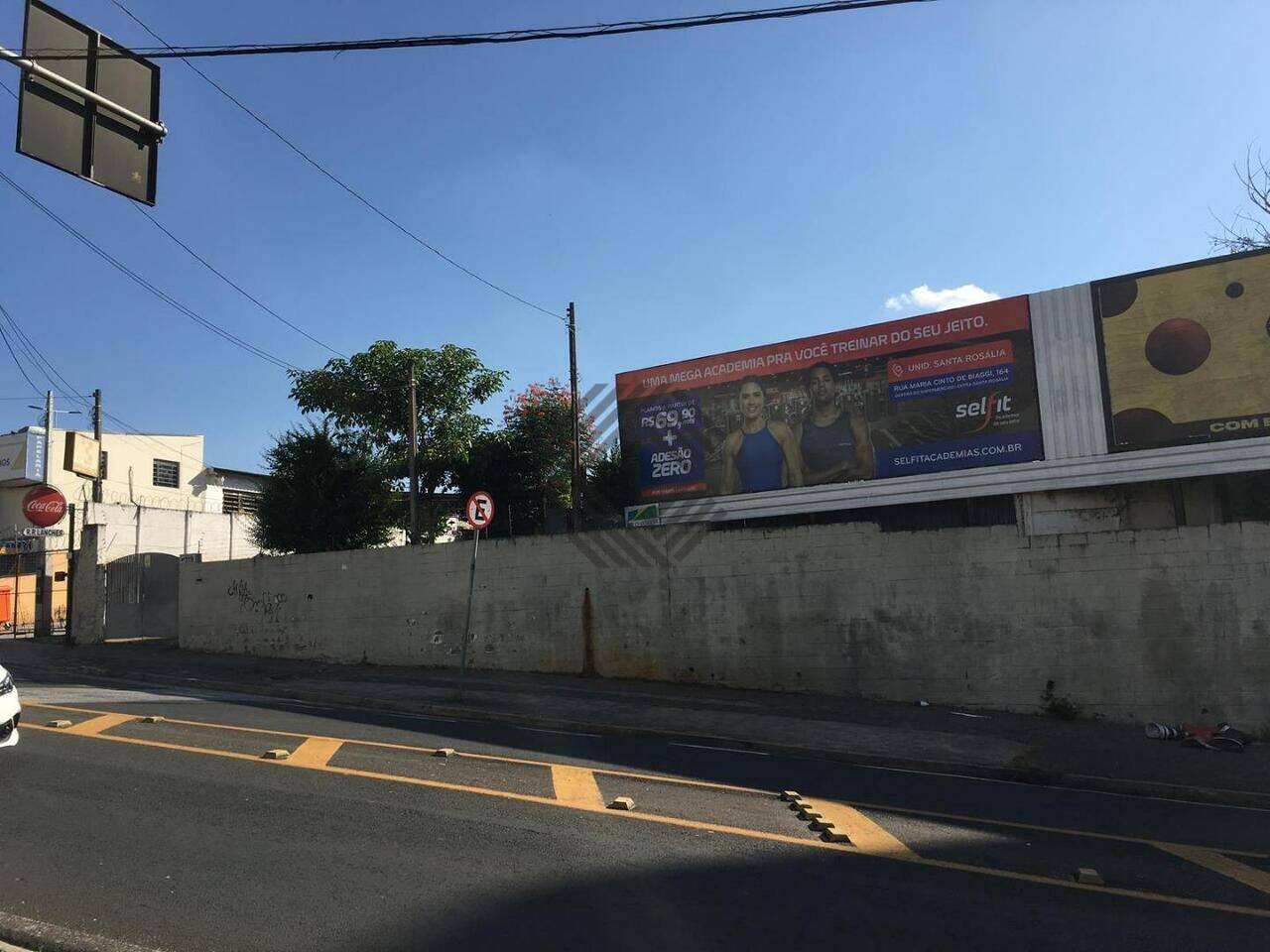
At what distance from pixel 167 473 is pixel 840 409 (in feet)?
120

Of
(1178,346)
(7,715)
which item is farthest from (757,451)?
(7,715)

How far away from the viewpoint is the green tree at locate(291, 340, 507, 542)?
26875mm

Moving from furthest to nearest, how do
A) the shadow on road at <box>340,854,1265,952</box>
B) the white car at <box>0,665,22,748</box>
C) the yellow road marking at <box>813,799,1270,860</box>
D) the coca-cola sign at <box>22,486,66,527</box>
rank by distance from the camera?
1. the coca-cola sign at <box>22,486,66,527</box>
2. the white car at <box>0,665,22,748</box>
3. the yellow road marking at <box>813,799,1270,860</box>
4. the shadow on road at <box>340,854,1265,952</box>

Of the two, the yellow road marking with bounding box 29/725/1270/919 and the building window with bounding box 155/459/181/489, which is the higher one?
the building window with bounding box 155/459/181/489

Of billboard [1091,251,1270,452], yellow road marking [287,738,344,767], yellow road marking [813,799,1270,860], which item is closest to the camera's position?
yellow road marking [813,799,1270,860]

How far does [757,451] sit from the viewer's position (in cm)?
1973

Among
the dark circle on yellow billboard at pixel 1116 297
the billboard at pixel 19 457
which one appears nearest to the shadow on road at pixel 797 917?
the dark circle on yellow billboard at pixel 1116 297

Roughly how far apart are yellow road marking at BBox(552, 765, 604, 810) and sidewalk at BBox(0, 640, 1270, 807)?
2886mm

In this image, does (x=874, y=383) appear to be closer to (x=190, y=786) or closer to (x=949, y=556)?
(x=949, y=556)

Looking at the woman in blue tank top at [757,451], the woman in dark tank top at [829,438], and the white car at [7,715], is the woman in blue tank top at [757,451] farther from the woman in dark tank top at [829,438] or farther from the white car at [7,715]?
the white car at [7,715]

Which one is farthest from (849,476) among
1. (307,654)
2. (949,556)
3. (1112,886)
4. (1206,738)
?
(1112,886)

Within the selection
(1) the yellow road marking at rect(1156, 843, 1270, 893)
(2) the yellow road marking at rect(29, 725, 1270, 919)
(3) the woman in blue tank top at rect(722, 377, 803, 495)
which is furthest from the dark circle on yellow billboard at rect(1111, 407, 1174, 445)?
(2) the yellow road marking at rect(29, 725, 1270, 919)

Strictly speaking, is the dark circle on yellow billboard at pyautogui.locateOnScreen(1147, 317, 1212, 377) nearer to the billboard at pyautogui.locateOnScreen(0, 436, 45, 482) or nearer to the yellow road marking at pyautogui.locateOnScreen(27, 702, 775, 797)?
the yellow road marking at pyautogui.locateOnScreen(27, 702, 775, 797)

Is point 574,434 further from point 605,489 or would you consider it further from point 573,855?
point 573,855
